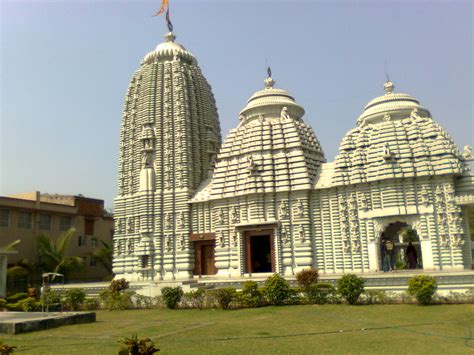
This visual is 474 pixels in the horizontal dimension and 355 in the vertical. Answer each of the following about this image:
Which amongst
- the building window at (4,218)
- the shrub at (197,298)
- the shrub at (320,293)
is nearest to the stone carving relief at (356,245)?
the shrub at (320,293)

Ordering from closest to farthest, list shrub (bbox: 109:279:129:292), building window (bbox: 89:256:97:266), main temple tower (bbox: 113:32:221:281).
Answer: shrub (bbox: 109:279:129:292), main temple tower (bbox: 113:32:221:281), building window (bbox: 89:256:97:266)

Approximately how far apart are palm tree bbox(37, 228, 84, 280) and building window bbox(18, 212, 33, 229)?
1380mm

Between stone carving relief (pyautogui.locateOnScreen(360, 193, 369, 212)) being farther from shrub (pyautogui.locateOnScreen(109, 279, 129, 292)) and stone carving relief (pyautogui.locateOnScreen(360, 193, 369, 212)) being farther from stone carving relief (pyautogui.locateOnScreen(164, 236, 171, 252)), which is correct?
shrub (pyautogui.locateOnScreen(109, 279, 129, 292))

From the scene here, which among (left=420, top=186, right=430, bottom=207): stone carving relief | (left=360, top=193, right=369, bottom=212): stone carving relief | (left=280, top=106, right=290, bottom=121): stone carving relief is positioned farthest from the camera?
(left=280, top=106, right=290, bottom=121): stone carving relief

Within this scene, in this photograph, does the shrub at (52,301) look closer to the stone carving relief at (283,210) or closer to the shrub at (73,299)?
the shrub at (73,299)

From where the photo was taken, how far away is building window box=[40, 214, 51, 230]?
Result: 3991cm

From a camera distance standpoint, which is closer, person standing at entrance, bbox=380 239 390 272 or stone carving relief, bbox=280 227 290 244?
person standing at entrance, bbox=380 239 390 272

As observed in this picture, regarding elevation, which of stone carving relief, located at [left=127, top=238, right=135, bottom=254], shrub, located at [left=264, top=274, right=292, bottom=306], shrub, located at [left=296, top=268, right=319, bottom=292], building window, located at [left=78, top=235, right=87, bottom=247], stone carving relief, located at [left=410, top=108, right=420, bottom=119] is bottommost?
shrub, located at [left=264, top=274, right=292, bottom=306]

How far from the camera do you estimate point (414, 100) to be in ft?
98.5

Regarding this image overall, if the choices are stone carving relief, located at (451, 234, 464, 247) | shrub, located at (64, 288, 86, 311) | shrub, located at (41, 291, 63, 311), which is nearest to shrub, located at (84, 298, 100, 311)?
shrub, located at (64, 288, 86, 311)

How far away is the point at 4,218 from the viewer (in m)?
36.2

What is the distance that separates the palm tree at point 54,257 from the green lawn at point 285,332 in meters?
19.5

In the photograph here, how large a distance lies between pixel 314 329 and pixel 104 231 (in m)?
36.5

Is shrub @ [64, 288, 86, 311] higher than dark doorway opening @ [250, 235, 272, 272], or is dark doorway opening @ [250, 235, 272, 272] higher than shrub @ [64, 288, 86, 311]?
dark doorway opening @ [250, 235, 272, 272]
